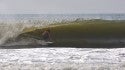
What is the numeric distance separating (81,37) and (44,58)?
15.0ft

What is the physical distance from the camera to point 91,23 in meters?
11.2

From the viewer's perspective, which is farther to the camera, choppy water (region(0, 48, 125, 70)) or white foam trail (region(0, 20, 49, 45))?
white foam trail (region(0, 20, 49, 45))

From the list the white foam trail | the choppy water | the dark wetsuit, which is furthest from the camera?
the white foam trail

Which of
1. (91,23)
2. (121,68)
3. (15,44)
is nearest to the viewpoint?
(121,68)

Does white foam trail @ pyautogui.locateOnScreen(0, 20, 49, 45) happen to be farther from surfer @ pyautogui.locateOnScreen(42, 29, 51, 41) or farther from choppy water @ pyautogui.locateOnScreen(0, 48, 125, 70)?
choppy water @ pyautogui.locateOnScreen(0, 48, 125, 70)

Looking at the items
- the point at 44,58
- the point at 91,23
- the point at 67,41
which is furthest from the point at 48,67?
Answer: the point at 91,23

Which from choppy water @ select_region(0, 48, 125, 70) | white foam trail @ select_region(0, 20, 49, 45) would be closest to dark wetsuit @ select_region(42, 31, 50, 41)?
white foam trail @ select_region(0, 20, 49, 45)

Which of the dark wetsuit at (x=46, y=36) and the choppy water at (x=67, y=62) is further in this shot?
the dark wetsuit at (x=46, y=36)

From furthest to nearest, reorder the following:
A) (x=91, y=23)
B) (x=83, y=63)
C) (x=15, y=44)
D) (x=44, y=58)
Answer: (x=91, y=23) < (x=15, y=44) < (x=44, y=58) < (x=83, y=63)

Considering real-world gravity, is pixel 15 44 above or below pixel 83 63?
below

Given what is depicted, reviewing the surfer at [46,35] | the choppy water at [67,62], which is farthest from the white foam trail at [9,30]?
the choppy water at [67,62]

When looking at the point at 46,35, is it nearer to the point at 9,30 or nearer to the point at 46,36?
the point at 46,36

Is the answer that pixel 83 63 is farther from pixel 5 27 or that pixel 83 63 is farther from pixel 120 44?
pixel 5 27

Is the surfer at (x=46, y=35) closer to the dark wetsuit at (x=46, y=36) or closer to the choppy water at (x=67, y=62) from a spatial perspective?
the dark wetsuit at (x=46, y=36)
